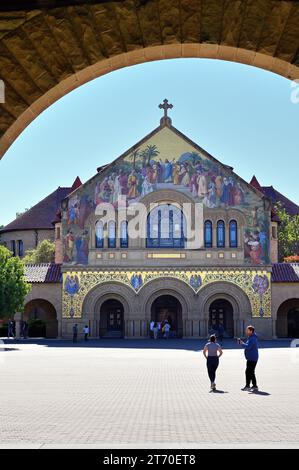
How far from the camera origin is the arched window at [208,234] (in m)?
48.2

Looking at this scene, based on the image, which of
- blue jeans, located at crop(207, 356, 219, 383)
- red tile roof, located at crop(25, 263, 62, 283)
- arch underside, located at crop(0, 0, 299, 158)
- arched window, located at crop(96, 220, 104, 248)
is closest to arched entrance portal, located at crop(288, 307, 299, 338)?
arched window, located at crop(96, 220, 104, 248)

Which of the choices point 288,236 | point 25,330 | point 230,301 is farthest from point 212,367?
point 288,236

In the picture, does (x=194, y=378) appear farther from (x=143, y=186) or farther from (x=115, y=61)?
(x=143, y=186)

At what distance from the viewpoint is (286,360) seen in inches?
1139

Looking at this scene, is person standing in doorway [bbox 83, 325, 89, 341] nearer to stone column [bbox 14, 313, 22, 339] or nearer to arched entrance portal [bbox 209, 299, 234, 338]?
stone column [bbox 14, 313, 22, 339]

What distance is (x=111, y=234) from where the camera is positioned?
1911 inches

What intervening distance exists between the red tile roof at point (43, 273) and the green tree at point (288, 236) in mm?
26068

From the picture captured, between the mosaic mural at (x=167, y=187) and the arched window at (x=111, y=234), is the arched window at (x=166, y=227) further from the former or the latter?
the arched window at (x=111, y=234)

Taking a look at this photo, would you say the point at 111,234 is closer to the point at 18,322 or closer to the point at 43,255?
the point at 18,322

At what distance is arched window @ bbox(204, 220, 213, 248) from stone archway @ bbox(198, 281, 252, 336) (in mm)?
2588

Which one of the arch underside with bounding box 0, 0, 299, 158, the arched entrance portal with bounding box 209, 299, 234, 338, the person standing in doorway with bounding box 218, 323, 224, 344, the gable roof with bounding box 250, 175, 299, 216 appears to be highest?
the gable roof with bounding box 250, 175, 299, 216

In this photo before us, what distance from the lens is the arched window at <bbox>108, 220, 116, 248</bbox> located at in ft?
159

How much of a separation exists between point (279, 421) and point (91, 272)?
36566mm

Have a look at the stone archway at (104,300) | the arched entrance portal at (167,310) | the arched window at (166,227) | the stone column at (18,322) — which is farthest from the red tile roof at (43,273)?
the arched entrance portal at (167,310)
